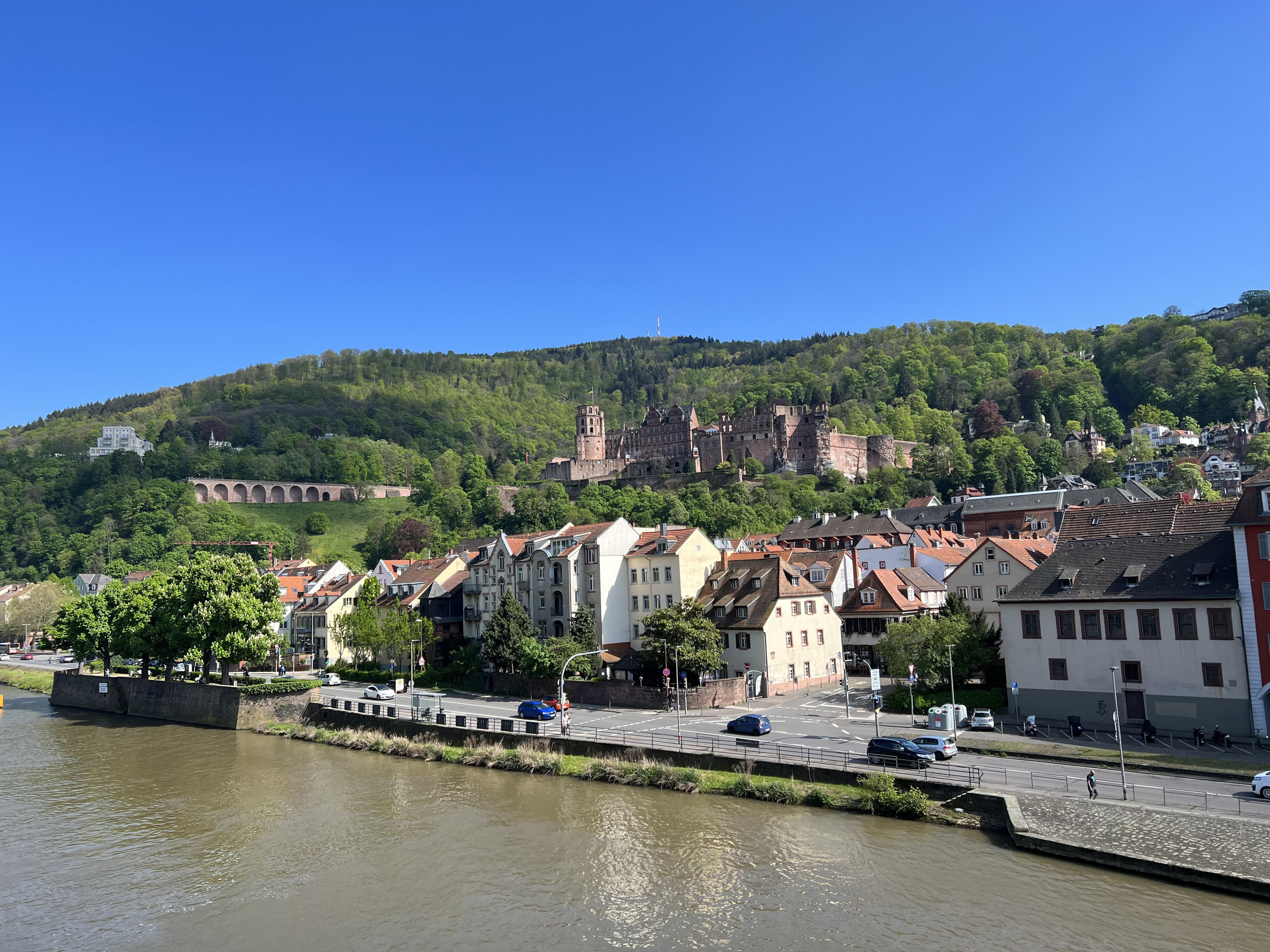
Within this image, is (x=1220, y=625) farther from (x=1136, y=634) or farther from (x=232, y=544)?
(x=232, y=544)

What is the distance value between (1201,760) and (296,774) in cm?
3812

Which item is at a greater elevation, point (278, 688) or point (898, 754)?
point (278, 688)

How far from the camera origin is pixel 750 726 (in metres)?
39.4

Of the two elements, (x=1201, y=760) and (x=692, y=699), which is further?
(x=692, y=699)

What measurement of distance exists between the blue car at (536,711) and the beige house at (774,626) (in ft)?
39.9

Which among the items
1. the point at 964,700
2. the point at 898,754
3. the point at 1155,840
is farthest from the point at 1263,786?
the point at 964,700

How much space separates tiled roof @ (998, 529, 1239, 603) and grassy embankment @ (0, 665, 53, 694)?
74.0 m

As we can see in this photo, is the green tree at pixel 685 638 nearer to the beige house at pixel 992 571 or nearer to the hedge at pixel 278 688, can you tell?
the beige house at pixel 992 571

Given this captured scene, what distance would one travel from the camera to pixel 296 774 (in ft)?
137

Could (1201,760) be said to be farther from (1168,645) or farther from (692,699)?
(692,699)

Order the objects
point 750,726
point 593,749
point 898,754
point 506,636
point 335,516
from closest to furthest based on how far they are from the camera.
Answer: point 898,754
point 593,749
point 750,726
point 506,636
point 335,516

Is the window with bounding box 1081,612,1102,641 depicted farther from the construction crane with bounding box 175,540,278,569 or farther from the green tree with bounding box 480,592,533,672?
the construction crane with bounding box 175,540,278,569

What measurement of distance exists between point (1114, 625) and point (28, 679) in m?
86.6

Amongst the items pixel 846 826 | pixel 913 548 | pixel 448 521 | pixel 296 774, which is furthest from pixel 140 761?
pixel 448 521
